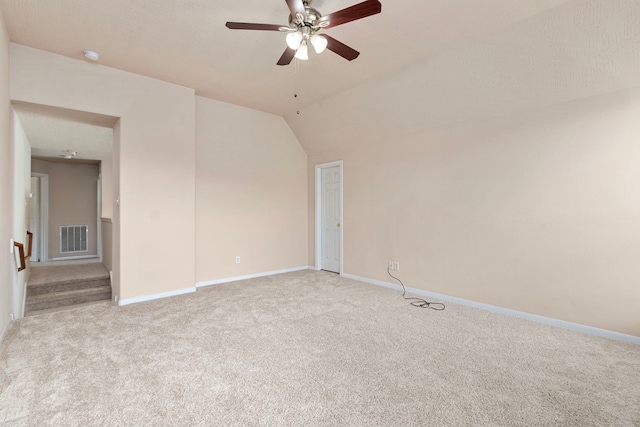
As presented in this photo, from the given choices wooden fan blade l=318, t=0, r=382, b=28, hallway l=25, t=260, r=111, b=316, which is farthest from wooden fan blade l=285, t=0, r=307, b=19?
hallway l=25, t=260, r=111, b=316

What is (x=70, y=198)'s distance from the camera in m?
7.47

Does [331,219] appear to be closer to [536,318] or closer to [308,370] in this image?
[536,318]

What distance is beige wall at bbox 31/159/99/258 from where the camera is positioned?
7.24 m

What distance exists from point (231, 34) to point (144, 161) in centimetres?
201

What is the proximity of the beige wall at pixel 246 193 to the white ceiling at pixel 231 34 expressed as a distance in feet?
3.43

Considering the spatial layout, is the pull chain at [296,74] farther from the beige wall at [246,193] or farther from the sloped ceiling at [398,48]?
the beige wall at [246,193]

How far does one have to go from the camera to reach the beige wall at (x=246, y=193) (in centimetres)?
471

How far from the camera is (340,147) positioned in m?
5.33

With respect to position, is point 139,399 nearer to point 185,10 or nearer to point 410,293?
point 185,10

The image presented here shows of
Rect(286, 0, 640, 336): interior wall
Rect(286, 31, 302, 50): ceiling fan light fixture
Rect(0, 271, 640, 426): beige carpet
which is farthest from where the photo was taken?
Rect(286, 0, 640, 336): interior wall

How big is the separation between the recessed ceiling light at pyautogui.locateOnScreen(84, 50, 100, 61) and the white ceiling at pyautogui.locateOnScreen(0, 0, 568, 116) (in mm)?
49

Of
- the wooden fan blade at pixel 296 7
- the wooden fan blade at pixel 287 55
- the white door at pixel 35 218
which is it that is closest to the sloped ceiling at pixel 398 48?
the wooden fan blade at pixel 287 55

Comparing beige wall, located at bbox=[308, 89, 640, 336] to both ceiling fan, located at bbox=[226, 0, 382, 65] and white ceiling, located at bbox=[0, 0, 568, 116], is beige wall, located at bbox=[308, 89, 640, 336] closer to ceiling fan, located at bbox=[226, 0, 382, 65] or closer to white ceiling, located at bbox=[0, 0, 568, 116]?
white ceiling, located at bbox=[0, 0, 568, 116]

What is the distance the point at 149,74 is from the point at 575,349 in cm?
533
